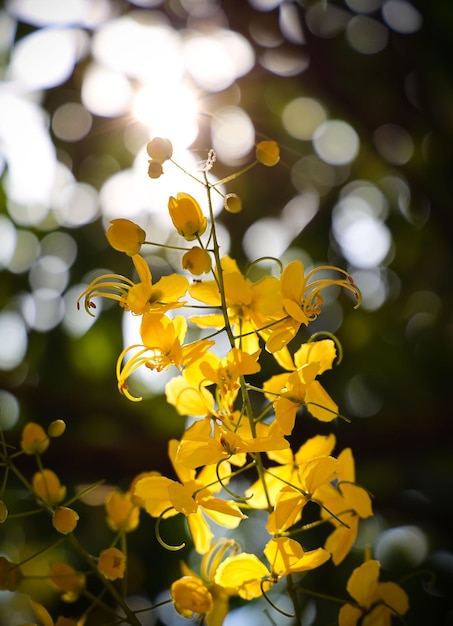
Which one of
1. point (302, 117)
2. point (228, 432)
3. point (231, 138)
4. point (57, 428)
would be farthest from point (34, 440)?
point (302, 117)

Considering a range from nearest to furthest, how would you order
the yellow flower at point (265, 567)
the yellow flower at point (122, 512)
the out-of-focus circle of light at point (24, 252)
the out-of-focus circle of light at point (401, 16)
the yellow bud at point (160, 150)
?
the yellow flower at point (265, 567) → the yellow bud at point (160, 150) → the yellow flower at point (122, 512) → the out-of-focus circle of light at point (401, 16) → the out-of-focus circle of light at point (24, 252)

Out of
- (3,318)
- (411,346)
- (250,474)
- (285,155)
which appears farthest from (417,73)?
(3,318)

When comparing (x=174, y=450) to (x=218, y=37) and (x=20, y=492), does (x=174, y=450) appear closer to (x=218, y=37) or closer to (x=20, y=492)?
(x=20, y=492)

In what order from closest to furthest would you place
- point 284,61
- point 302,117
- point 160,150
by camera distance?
point 160,150 < point 284,61 < point 302,117

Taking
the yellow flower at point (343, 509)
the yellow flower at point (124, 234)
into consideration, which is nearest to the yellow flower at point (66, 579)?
the yellow flower at point (343, 509)

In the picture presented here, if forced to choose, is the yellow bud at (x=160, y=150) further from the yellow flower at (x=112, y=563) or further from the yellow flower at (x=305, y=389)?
the yellow flower at (x=112, y=563)

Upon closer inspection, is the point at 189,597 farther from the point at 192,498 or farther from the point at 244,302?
the point at 244,302

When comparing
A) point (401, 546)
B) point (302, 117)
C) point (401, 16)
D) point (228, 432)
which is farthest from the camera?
point (302, 117)

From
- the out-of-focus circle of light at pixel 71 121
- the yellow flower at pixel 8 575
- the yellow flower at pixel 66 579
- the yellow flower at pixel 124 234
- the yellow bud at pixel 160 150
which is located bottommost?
the out-of-focus circle of light at pixel 71 121
